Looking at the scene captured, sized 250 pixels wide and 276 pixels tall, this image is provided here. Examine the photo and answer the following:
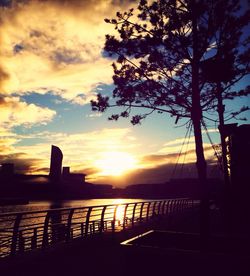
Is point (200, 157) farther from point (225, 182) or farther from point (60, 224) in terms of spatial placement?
point (225, 182)

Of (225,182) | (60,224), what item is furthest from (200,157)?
(225,182)

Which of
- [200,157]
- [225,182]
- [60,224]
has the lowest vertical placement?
[60,224]

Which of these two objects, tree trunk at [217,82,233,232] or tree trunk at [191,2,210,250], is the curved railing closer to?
tree trunk at [191,2,210,250]

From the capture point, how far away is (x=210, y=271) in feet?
15.0

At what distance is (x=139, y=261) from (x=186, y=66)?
16.9 ft

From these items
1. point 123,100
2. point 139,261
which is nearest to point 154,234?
point 139,261

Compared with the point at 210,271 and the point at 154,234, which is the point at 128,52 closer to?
the point at 154,234

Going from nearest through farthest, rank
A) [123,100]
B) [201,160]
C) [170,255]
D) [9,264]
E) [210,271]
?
[210,271], [170,255], [9,264], [201,160], [123,100]

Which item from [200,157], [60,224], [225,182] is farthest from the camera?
[225,182]

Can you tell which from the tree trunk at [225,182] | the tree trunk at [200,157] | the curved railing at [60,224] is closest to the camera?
the tree trunk at [200,157]

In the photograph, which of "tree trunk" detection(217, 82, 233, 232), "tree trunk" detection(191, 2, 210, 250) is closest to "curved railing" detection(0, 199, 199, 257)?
"tree trunk" detection(191, 2, 210, 250)

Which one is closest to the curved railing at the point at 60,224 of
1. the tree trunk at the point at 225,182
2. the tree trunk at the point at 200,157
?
the tree trunk at the point at 200,157

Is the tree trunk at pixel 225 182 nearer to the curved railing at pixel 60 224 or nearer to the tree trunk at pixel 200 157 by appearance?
the curved railing at pixel 60 224

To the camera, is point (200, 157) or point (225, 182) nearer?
point (200, 157)
